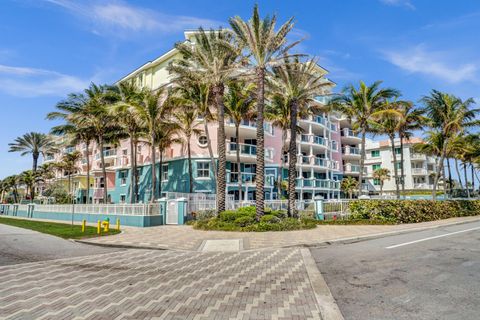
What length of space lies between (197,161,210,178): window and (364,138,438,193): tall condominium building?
1282 inches

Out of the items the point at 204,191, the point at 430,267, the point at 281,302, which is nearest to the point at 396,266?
the point at 430,267

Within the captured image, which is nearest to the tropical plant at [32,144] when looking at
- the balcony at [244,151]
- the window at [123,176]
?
the window at [123,176]

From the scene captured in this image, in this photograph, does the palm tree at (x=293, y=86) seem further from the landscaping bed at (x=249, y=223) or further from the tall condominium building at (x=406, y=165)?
the tall condominium building at (x=406, y=165)

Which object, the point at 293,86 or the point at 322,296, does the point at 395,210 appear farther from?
the point at 322,296

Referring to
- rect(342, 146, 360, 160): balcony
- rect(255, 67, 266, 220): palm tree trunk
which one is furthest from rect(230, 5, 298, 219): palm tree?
rect(342, 146, 360, 160): balcony

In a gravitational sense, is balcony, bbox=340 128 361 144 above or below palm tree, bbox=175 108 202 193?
above

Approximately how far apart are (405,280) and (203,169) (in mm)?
25201

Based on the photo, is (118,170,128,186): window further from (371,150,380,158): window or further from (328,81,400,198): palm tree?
(371,150,380,158): window

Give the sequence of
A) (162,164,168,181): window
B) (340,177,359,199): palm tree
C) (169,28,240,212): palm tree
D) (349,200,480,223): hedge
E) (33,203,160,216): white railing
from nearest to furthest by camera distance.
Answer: (349,200,480,223): hedge → (169,28,240,212): palm tree → (33,203,160,216): white railing → (162,164,168,181): window → (340,177,359,199): palm tree

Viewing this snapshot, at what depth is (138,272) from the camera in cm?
771

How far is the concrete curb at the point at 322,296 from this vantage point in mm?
4693

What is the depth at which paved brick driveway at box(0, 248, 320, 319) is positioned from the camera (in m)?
4.89

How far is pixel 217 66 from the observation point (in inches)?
805

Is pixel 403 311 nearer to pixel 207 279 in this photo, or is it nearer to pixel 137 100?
pixel 207 279
